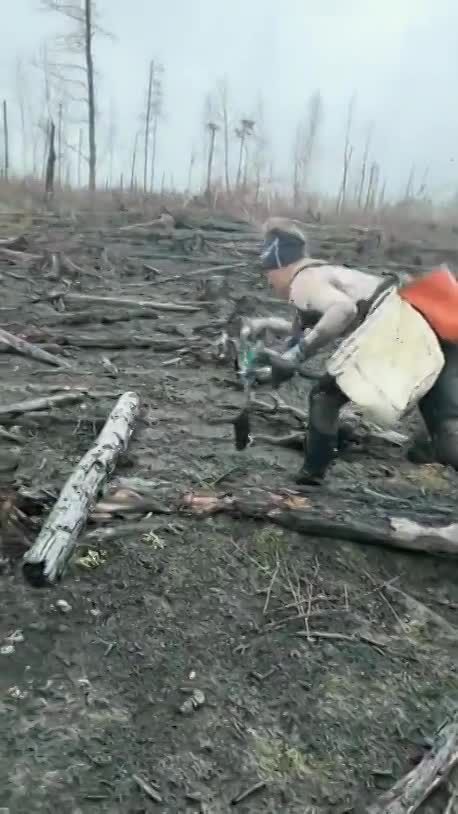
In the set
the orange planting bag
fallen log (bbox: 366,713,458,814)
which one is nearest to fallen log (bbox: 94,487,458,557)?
the orange planting bag

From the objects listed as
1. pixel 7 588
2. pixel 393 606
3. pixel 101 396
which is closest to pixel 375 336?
pixel 393 606

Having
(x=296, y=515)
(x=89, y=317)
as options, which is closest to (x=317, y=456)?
(x=296, y=515)

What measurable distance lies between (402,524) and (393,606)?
53 centimetres

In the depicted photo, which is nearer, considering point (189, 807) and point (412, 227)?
point (189, 807)

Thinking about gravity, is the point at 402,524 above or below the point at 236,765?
above

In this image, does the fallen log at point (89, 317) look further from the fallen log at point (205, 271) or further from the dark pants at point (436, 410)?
the dark pants at point (436, 410)

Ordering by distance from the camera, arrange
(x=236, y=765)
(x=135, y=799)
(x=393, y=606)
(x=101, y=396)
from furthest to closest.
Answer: (x=101, y=396), (x=393, y=606), (x=236, y=765), (x=135, y=799)

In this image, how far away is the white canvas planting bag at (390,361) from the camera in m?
3.50

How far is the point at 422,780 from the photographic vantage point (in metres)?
2.47

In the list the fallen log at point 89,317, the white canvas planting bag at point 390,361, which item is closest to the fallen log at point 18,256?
the fallen log at point 89,317

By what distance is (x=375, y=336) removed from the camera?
357cm

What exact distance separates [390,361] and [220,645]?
1.65 metres

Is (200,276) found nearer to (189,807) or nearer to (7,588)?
(7,588)

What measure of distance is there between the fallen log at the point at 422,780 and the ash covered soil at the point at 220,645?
7 centimetres
